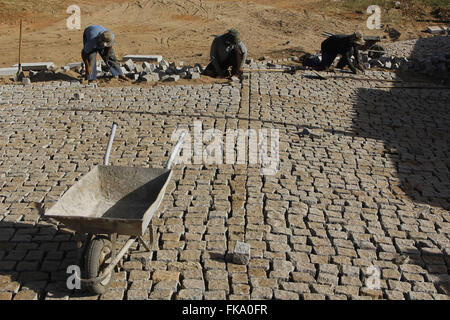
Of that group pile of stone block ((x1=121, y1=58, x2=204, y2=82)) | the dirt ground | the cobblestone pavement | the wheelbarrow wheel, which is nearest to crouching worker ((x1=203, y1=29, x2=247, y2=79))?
pile of stone block ((x1=121, y1=58, x2=204, y2=82))

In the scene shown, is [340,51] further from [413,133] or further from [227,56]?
[413,133]

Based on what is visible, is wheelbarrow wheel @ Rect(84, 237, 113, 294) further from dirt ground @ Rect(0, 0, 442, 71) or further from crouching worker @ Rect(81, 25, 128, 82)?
dirt ground @ Rect(0, 0, 442, 71)

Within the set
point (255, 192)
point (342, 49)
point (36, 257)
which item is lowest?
point (36, 257)

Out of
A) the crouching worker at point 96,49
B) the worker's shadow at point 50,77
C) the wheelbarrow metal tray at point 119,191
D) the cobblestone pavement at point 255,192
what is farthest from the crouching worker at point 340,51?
the wheelbarrow metal tray at point 119,191

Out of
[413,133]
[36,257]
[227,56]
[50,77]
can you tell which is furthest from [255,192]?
[50,77]

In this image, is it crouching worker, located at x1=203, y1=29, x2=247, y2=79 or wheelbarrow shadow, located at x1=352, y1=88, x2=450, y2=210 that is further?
crouching worker, located at x1=203, y1=29, x2=247, y2=79

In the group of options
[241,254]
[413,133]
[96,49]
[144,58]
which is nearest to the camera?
[241,254]

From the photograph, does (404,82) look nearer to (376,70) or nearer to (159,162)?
(376,70)

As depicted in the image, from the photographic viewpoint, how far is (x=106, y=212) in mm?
5852

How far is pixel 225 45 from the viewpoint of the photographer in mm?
13188

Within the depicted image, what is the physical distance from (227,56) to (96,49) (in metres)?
3.72

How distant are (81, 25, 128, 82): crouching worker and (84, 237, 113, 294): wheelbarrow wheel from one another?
27.3 ft

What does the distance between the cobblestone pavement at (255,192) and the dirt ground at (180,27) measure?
5.94m

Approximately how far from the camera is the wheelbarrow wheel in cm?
500
